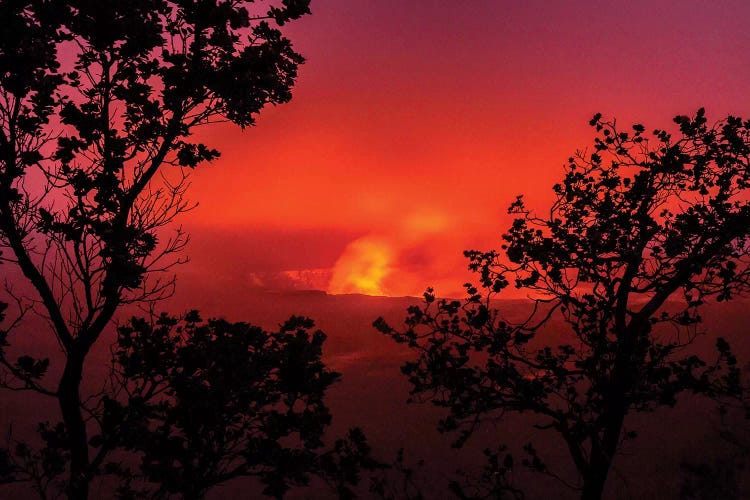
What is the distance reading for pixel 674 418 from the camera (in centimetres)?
2114

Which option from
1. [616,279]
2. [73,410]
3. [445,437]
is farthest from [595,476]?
[445,437]

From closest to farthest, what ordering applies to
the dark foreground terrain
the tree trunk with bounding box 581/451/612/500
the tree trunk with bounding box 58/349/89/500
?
1. the tree trunk with bounding box 58/349/89/500
2. the tree trunk with bounding box 581/451/612/500
3. the dark foreground terrain

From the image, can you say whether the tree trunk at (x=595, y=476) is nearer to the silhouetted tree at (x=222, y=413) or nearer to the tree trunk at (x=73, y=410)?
the silhouetted tree at (x=222, y=413)

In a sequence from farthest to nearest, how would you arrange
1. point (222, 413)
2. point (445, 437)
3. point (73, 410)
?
1. point (445, 437)
2. point (73, 410)
3. point (222, 413)

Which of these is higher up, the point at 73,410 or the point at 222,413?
the point at 222,413

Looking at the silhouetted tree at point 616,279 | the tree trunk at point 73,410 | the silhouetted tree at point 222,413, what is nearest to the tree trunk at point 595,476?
the silhouetted tree at point 616,279

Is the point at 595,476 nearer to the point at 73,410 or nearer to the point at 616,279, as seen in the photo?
the point at 616,279

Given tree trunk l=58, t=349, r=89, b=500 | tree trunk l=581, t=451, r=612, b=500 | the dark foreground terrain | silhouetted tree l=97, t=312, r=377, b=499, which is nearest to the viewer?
Result: silhouetted tree l=97, t=312, r=377, b=499

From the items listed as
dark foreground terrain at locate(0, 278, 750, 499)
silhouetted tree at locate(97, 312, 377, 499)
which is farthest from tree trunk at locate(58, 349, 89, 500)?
dark foreground terrain at locate(0, 278, 750, 499)

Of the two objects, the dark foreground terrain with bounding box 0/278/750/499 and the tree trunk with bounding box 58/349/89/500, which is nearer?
the tree trunk with bounding box 58/349/89/500

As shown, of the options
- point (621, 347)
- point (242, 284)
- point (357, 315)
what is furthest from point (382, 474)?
point (242, 284)

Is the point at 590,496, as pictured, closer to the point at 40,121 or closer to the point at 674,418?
the point at 40,121

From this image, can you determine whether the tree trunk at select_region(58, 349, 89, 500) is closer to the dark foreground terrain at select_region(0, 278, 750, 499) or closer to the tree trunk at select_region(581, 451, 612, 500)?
the tree trunk at select_region(581, 451, 612, 500)

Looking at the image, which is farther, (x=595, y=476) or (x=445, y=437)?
(x=445, y=437)
